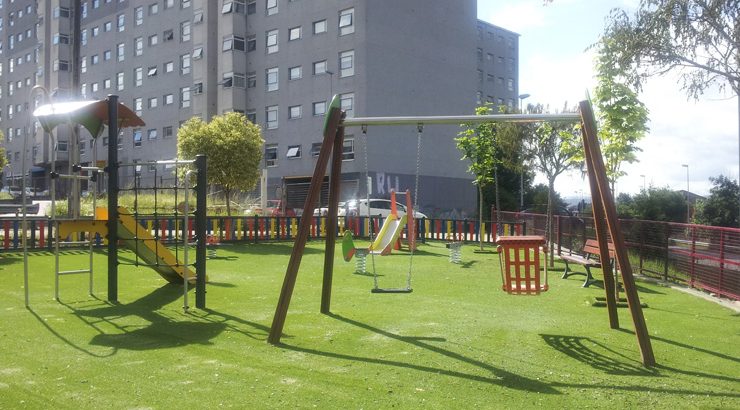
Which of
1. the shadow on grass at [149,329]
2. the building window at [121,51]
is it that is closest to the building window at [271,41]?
the building window at [121,51]

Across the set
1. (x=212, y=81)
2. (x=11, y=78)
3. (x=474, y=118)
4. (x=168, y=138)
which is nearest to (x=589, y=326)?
(x=474, y=118)

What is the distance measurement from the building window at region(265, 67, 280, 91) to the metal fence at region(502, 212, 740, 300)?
103 ft

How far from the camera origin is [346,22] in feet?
132

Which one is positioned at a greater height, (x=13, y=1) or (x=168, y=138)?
(x=13, y=1)

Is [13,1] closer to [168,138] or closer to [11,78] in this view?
[11,78]

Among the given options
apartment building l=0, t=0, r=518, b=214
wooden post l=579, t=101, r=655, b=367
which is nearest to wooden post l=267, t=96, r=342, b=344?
wooden post l=579, t=101, r=655, b=367

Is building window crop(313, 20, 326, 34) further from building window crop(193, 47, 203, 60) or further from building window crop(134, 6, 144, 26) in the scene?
building window crop(134, 6, 144, 26)

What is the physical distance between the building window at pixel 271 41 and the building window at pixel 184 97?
8467 mm

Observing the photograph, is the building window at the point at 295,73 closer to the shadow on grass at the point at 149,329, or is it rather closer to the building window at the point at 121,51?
the building window at the point at 121,51

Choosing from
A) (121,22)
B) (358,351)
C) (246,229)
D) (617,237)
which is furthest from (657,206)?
(121,22)

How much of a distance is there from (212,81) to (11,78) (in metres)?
36.6

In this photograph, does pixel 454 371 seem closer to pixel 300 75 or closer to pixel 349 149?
pixel 349 149

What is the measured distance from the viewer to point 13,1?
232 ft

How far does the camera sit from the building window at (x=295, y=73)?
43031 millimetres
